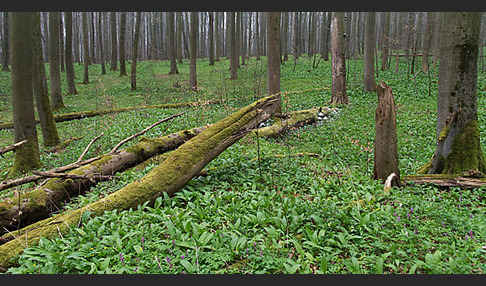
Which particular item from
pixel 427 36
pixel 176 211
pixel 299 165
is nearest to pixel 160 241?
pixel 176 211

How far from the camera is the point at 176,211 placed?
4.02m

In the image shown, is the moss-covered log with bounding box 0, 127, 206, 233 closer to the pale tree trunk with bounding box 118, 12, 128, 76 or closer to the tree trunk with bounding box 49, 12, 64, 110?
the tree trunk with bounding box 49, 12, 64, 110

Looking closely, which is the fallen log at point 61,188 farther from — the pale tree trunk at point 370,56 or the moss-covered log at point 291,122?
the pale tree trunk at point 370,56

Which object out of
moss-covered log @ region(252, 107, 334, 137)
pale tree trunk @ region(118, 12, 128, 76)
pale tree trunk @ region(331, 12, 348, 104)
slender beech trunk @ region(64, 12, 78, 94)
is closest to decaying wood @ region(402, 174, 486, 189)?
moss-covered log @ region(252, 107, 334, 137)

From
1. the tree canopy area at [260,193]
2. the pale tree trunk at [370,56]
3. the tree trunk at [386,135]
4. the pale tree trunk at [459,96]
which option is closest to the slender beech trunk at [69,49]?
the tree canopy area at [260,193]

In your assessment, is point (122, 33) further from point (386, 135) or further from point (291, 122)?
point (386, 135)

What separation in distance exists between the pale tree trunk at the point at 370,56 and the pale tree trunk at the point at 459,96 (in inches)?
409

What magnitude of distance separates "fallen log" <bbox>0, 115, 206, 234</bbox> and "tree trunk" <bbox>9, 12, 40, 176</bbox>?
288 cm

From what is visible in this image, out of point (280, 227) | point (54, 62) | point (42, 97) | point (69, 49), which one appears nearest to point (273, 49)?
point (42, 97)

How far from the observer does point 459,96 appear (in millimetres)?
5367

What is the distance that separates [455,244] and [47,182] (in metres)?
5.07

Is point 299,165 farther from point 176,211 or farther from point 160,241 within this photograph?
point 160,241

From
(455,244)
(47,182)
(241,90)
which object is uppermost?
(241,90)

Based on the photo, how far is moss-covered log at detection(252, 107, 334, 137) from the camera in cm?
863
